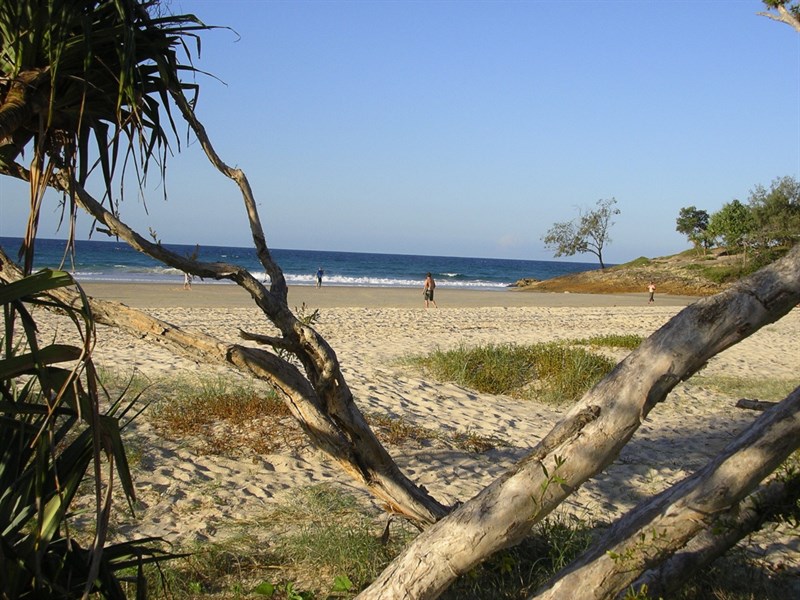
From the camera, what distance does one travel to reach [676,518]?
329 centimetres

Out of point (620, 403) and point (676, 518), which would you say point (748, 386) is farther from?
point (620, 403)

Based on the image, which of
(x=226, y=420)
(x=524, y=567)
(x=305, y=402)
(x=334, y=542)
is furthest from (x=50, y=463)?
(x=226, y=420)

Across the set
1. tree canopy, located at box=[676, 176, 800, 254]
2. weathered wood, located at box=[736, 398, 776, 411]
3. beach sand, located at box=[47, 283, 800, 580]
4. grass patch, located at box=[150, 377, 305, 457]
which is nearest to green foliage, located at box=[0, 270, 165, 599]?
beach sand, located at box=[47, 283, 800, 580]

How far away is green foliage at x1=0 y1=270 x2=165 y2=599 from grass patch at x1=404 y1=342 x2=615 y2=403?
785 centimetres

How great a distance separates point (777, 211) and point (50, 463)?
189ft

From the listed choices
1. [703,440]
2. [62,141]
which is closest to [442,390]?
[703,440]

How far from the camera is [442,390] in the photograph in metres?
9.96

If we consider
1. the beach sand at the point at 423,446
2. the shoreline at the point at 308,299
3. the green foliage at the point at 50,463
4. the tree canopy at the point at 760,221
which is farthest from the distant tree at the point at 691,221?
the green foliage at the point at 50,463

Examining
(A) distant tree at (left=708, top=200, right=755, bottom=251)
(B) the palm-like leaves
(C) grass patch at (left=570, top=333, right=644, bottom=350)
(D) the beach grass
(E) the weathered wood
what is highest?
(A) distant tree at (left=708, top=200, right=755, bottom=251)

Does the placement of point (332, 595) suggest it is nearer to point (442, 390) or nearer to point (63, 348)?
point (63, 348)

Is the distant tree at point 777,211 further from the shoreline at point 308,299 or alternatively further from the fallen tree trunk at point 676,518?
the fallen tree trunk at point 676,518

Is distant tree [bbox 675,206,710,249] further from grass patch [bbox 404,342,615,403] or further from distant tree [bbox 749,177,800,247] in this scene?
grass patch [bbox 404,342,615,403]

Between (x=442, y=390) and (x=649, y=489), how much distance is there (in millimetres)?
3844

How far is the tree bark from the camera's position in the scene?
284 centimetres
